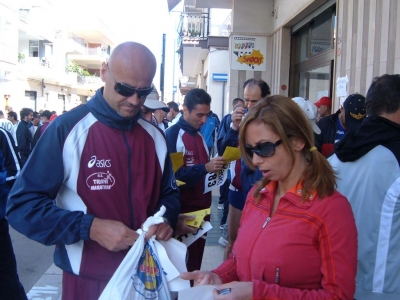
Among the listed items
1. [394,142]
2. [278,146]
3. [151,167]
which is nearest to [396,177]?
[394,142]

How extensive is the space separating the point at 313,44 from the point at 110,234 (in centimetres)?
699

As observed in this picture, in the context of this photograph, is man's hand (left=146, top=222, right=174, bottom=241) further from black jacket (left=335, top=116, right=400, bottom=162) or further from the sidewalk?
the sidewalk

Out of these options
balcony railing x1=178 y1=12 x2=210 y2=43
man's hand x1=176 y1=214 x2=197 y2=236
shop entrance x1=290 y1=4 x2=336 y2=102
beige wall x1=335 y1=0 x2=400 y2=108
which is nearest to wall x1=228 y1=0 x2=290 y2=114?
shop entrance x1=290 y1=4 x2=336 y2=102

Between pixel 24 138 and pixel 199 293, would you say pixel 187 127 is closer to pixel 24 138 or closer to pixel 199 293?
pixel 199 293

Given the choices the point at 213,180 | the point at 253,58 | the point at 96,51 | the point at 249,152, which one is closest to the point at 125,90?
the point at 249,152

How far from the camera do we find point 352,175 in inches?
95.7

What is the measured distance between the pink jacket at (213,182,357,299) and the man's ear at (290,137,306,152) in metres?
0.19

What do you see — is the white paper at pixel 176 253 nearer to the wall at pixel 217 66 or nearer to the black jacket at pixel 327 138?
the black jacket at pixel 327 138

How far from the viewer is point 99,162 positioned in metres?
2.18

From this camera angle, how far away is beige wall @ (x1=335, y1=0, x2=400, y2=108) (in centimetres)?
479

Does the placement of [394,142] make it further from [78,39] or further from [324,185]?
[78,39]

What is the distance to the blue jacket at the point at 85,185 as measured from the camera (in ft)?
6.63

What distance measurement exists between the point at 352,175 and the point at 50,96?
38086mm

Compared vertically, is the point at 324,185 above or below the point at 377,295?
above
